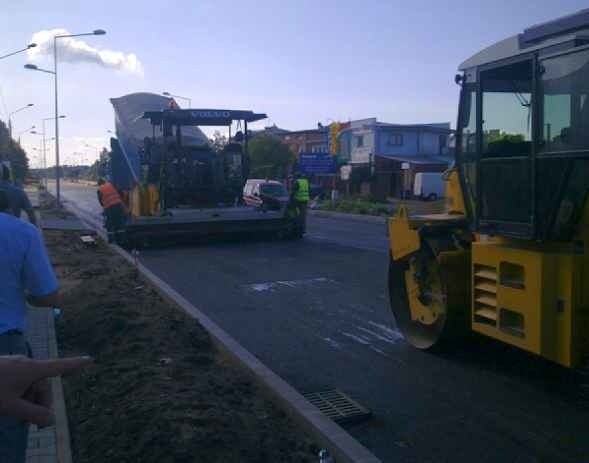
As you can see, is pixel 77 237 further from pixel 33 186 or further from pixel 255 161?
pixel 33 186

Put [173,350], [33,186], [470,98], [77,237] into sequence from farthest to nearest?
[33,186] → [77,237] → [173,350] → [470,98]

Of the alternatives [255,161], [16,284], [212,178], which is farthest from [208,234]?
[255,161]

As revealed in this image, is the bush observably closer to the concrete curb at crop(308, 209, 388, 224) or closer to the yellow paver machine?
the concrete curb at crop(308, 209, 388, 224)

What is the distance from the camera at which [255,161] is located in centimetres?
5594

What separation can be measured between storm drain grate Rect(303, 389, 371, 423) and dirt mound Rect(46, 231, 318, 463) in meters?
0.42

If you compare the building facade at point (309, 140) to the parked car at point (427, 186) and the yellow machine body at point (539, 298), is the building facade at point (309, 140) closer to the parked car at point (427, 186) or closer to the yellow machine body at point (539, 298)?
the parked car at point (427, 186)

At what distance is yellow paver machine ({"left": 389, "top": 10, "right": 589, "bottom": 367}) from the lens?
16.8 ft

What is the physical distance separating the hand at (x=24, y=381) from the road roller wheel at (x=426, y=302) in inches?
191

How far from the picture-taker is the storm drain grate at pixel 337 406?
219 inches

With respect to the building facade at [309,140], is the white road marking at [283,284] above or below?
below

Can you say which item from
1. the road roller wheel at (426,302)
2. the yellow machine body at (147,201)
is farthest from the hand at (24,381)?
the yellow machine body at (147,201)

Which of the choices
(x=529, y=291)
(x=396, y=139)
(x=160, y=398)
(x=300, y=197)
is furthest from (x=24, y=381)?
(x=396, y=139)

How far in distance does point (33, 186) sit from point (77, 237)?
69.1 metres

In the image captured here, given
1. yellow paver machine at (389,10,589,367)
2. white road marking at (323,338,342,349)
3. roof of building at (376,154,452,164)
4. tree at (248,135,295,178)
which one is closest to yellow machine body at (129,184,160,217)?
white road marking at (323,338,342,349)
